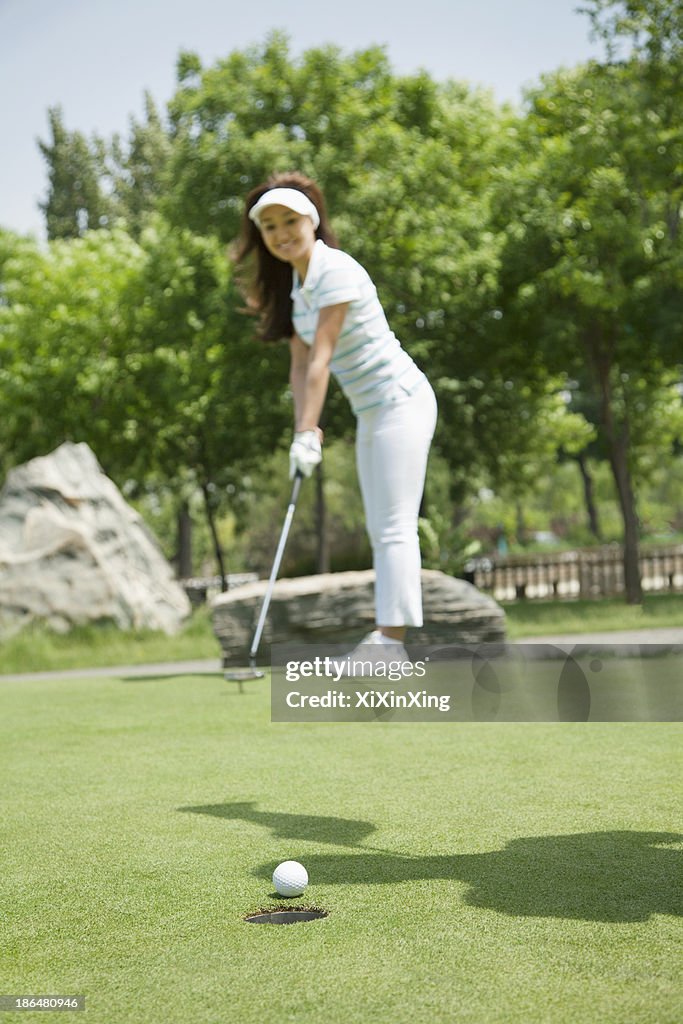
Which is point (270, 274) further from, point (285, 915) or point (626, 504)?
point (626, 504)

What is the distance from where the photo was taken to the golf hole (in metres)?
3.19

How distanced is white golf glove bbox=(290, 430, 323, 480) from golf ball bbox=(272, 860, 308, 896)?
1.82 metres

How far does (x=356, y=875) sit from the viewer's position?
144 inches

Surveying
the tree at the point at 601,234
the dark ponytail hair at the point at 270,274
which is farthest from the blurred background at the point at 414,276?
the dark ponytail hair at the point at 270,274

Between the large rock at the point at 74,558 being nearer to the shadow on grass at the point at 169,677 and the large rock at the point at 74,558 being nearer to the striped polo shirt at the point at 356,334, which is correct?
the shadow on grass at the point at 169,677

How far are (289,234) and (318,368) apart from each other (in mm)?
715

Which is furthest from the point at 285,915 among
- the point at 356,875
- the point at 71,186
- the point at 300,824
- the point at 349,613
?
the point at 71,186

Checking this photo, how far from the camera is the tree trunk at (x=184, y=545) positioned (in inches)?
1481

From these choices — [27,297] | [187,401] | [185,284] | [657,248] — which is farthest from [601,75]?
[27,297]

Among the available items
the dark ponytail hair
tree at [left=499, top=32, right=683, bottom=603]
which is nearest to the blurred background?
tree at [left=499, top=32, right=683, bottom=603]

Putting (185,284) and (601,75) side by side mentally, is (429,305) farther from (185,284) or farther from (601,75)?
(185,284)

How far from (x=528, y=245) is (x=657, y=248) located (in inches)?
96.6

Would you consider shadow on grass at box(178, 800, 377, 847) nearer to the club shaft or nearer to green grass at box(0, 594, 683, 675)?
the club shaft

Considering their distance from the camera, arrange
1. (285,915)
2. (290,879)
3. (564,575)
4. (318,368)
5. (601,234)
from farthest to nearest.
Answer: (564,575)
(601,234)
(318,368)
(290,879)
(285,915)
